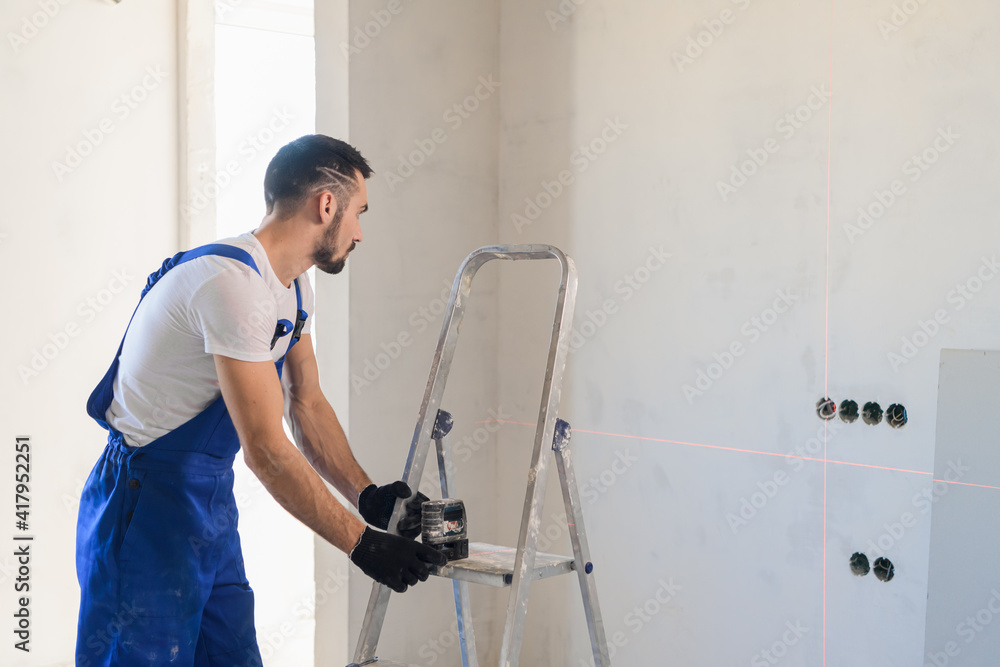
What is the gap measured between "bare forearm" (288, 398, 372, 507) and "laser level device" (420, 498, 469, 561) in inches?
11.2

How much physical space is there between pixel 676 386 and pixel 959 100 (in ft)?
3.51

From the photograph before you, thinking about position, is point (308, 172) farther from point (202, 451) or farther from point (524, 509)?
point (524, 509)

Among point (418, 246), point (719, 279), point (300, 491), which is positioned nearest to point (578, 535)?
point (300, 491)

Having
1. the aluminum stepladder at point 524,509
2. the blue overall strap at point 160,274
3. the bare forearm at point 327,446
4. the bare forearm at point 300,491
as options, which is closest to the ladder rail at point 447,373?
the aluminum stepladder at point 524,509

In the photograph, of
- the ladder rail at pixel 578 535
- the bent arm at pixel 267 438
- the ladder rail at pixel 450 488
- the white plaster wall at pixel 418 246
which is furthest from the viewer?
the white plaster wall at pixel 418 246

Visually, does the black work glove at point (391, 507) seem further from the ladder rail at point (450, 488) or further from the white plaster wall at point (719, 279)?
the white plaster wall at point (719, 279)

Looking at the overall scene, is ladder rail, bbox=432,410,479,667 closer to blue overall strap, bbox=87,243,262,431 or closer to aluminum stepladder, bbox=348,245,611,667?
aluminum stepladder, bbox=348,245,611,667

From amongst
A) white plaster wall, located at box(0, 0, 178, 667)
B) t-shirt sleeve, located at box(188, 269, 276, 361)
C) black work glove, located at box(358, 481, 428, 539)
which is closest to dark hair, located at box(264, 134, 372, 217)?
t-shirt sleeve, located at box(188, 269, 276, 361)

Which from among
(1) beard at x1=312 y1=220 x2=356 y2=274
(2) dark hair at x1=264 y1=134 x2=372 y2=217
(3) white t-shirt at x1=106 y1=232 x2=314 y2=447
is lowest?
(3) white t-shirt at x1=106 y1=232 x2=314 y2=447

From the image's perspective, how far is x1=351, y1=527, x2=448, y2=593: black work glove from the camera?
171cm

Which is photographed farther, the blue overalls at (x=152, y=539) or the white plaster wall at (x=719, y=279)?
the white plaster wall at (x=719, y=279)

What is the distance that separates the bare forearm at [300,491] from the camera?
1652 millimetres

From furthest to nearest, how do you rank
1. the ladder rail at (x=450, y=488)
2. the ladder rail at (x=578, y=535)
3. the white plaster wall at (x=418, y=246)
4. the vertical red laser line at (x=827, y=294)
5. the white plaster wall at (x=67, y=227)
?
the white plaster wall at (x=67, y=227) < the white plaster wall at (x=418, y=246) < the vertical red laser line at (x=827, y=294) < the ladder rail at (x=450, y=488) < the ladder rail at (x=578, y=535)

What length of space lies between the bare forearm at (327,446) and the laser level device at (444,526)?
0.28 m
